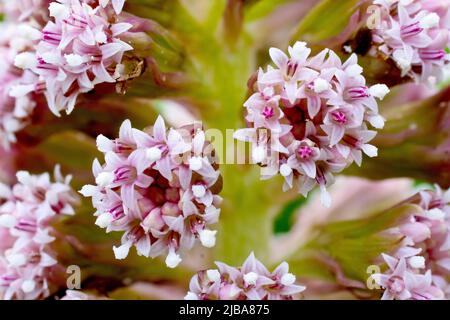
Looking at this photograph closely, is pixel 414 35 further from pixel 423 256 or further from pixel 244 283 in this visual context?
pixel 244 283

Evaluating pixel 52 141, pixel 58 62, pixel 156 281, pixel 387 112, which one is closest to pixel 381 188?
pixel 387 112

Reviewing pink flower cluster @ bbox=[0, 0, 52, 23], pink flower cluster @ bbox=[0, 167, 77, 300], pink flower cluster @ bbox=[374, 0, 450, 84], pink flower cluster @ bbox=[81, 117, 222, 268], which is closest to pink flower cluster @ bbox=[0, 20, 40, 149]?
pink flower cluster @ bbox=[0, 0, 52, 23]

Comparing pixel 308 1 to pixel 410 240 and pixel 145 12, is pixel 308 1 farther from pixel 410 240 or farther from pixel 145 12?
pixel 410 240

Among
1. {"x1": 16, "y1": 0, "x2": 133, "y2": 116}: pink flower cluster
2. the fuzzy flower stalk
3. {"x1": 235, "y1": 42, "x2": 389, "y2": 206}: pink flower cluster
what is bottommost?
the fuzzy flower stalk

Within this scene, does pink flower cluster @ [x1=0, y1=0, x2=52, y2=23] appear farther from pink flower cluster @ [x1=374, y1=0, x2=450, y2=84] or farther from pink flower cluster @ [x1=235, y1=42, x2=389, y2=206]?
pink flower cluster @ [x1=374, y1=0, x2=450, y2=84]

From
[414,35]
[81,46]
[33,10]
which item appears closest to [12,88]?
[33,10]

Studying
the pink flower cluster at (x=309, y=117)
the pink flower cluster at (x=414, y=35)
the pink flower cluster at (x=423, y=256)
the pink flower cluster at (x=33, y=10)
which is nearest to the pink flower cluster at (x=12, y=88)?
the pink flower cluster at (x=33, y=10)

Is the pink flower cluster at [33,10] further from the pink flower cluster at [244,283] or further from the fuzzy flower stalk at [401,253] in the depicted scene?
the fuzzy flower stalk at [401,253]
